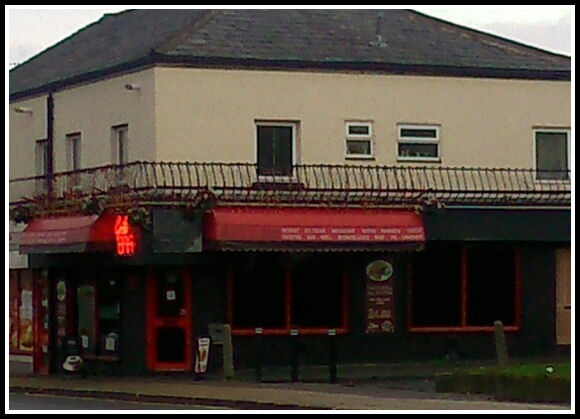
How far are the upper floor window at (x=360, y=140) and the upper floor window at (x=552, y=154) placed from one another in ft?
12.9

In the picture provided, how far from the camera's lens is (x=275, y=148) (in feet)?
120

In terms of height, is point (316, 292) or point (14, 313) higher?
point (316, 292)

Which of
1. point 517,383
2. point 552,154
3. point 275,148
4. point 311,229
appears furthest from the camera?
point 552,154

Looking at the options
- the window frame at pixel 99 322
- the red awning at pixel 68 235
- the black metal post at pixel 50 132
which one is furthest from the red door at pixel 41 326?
the red awning at pixel 68 235

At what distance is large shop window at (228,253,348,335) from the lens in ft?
117

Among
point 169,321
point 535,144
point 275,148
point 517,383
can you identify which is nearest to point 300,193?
point 275,148

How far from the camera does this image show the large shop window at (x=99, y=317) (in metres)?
35.9

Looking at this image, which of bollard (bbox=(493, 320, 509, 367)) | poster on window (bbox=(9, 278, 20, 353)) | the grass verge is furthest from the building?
the grass verge

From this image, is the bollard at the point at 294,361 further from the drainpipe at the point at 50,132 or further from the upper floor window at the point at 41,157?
the upper floor window at the point at 41,157

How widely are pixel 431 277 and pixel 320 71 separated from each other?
188 inches

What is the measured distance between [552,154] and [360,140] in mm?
4551

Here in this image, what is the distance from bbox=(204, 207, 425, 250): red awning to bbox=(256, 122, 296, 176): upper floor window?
1631 mm

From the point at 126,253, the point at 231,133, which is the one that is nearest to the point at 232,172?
the point at 231,133

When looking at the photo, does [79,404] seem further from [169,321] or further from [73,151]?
[73,151]
